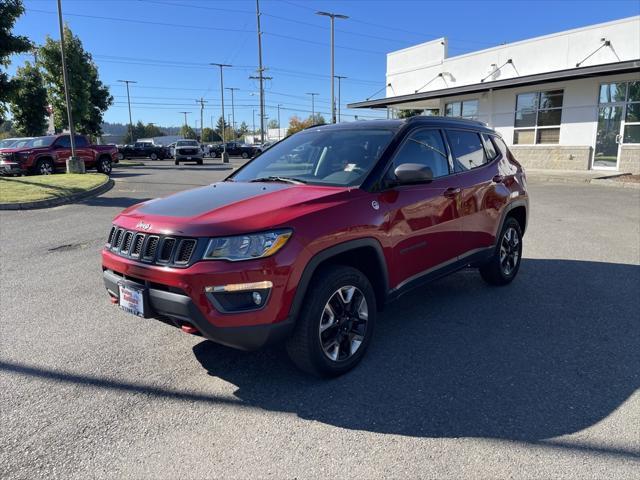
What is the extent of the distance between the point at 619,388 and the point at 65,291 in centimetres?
→ 532

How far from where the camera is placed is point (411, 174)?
3561mm

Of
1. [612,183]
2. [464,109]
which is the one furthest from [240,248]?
[464,109]

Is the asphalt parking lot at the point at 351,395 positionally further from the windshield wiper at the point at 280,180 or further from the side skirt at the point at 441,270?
the windshield wiper at the point at 280,180

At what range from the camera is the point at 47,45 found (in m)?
29.1

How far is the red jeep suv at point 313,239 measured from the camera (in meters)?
2.91

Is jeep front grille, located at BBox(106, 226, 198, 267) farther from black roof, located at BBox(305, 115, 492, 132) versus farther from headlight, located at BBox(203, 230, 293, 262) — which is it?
black roof, located at BBox(305, 115, 492, 132)

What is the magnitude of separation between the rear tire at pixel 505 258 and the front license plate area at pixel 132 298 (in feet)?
12.0

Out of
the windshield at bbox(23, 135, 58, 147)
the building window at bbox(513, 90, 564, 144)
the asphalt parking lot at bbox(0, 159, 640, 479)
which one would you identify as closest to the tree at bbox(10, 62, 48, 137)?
the windshield at bbox(23, 135, 58, 147)

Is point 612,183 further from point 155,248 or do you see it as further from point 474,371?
point 155,248

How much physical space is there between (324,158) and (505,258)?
2.64 meters

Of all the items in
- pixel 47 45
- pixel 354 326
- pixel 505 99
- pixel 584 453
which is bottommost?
pixel 584 453

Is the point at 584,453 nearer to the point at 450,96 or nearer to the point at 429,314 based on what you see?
the point at 429,314

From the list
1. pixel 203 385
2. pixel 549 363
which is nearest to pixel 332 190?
pixel 203 385

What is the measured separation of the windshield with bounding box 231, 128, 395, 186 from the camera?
3.86 metres
